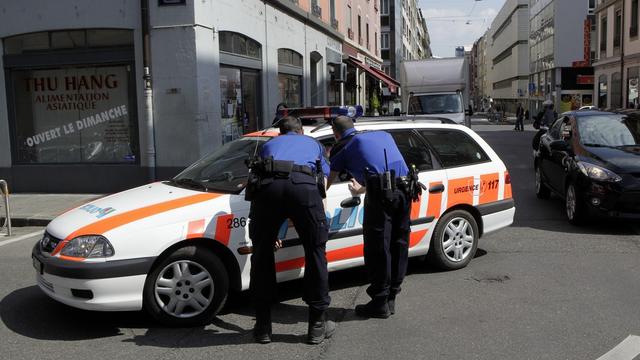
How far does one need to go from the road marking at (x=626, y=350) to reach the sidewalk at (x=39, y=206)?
838cm

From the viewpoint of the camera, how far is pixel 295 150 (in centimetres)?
439

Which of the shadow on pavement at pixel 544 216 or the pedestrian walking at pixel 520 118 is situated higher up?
the pedestrian walking at pixel 520 118

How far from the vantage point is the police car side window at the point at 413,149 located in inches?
238

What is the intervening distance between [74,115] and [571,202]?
9.52 metres

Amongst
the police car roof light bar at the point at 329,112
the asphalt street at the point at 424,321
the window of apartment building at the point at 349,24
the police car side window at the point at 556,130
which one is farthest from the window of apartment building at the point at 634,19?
the police car roof light bar at the point at 329,112

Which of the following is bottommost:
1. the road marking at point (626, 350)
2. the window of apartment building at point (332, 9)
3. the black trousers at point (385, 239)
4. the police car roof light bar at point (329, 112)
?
the road marking at point (626, 350)

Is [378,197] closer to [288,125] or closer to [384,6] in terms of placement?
[288,125]

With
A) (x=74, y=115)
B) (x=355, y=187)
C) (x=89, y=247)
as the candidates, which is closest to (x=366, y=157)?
(x=355, y=187)

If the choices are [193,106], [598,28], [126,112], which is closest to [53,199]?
[126,112]

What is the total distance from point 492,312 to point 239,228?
7.05 ft

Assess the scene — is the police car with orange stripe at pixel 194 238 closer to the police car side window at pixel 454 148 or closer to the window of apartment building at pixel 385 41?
the police car side window at pixel 454 148

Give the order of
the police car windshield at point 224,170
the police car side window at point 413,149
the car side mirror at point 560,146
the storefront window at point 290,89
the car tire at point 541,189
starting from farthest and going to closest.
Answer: the storefront window at point 290,89 < the car tire at point 541,189 < the car side mirror at point 560,146 < the police car side window at point 413,149 < the police car windshield at point 224,170

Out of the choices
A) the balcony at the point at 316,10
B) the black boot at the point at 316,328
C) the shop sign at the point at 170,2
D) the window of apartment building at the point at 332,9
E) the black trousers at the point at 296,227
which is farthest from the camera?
the window of apartment building at the point at 332,9

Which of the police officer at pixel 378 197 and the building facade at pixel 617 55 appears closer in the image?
the police officer at pixel 378 197
